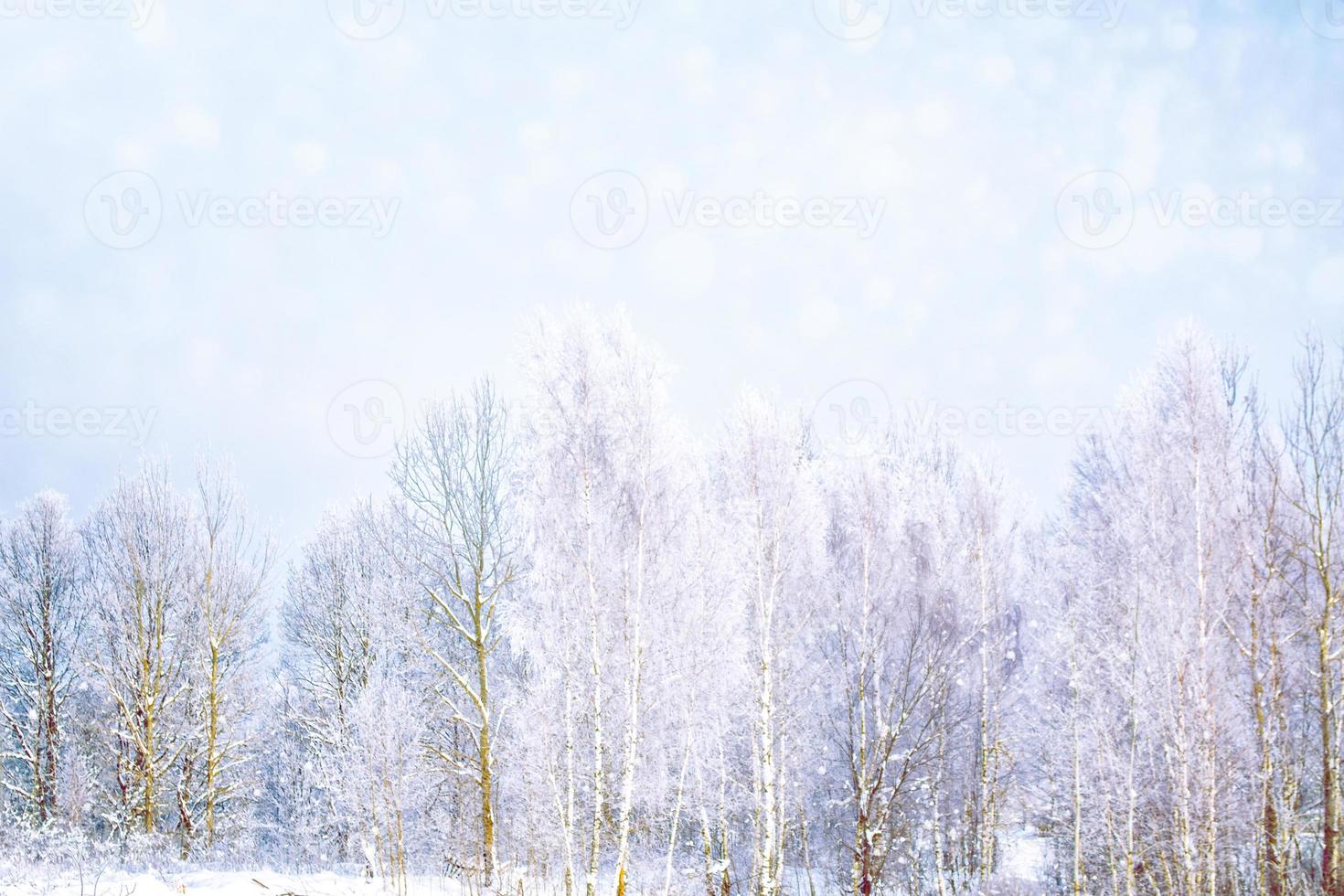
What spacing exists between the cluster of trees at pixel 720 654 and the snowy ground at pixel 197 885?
4.86 ft

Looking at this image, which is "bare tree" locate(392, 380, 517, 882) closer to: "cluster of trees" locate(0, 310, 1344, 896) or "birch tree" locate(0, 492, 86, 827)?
"cluster of trees" locate(0, 310, 1344, 896)

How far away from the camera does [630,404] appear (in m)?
14.2

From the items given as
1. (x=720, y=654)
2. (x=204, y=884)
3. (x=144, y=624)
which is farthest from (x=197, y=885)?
(x=720, y=654)

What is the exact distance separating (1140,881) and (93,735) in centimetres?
2958

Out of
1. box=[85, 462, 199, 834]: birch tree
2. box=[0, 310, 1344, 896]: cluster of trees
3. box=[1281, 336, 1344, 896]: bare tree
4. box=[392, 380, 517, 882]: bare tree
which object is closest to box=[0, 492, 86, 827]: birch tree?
box=[0, 310, 1344, 896]: cluster of trees

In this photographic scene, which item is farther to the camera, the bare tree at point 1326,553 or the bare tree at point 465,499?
the bare tree at point 465,499

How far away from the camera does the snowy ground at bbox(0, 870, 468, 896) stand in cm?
1152

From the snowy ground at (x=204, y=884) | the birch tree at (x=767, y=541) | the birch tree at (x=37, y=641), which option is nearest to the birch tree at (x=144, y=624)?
the birch tree at (x=37, y=641)

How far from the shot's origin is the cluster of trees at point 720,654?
1408 centimetres

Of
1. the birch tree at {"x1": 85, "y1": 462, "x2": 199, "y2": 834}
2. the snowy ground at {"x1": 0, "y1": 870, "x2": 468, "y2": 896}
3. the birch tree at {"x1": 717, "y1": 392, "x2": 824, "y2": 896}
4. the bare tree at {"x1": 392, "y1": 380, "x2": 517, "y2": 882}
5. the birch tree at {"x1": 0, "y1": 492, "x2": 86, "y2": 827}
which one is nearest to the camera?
the snowy ground at {"x1": 0, "y1": 870, "x2": 468, "y2": 896}

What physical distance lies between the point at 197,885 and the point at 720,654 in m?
9.72

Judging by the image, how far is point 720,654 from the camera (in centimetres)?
1541

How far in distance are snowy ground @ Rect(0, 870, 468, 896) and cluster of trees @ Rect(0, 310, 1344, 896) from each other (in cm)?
148

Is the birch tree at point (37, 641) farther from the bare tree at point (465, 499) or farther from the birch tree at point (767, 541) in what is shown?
the birch tree at point (767, 541)
